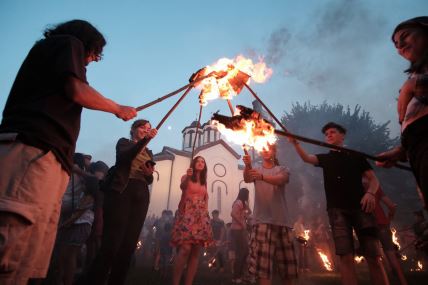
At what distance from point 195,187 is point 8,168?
441cm

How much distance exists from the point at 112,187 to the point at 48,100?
2316mm

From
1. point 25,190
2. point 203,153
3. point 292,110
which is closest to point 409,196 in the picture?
point 292,110

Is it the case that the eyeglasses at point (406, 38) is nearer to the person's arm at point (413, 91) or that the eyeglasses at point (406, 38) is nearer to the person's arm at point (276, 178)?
the person's arm at point (413, 91)

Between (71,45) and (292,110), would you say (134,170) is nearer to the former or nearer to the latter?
(71,45)

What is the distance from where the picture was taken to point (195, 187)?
239 inches

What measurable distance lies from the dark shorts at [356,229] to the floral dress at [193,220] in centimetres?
245

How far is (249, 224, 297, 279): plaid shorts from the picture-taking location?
4.55 metres

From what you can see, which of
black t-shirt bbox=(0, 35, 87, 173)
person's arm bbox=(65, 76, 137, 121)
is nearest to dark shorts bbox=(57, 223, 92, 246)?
black t-shirt bbox=(0, 35, 87, 173)

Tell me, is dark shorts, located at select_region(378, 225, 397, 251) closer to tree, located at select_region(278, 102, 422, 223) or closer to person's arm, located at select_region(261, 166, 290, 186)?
person's arm, located at select_region(261, 166, 290, 186)

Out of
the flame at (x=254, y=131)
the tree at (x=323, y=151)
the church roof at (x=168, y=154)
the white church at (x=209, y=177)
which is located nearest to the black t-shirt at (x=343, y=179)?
the flame at (x=254, y=131)

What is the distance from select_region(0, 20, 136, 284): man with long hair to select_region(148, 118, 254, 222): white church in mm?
33780

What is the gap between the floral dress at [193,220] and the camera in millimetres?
5328

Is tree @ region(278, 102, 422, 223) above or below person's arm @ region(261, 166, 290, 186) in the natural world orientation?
above

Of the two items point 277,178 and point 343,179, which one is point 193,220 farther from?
point 343,179
